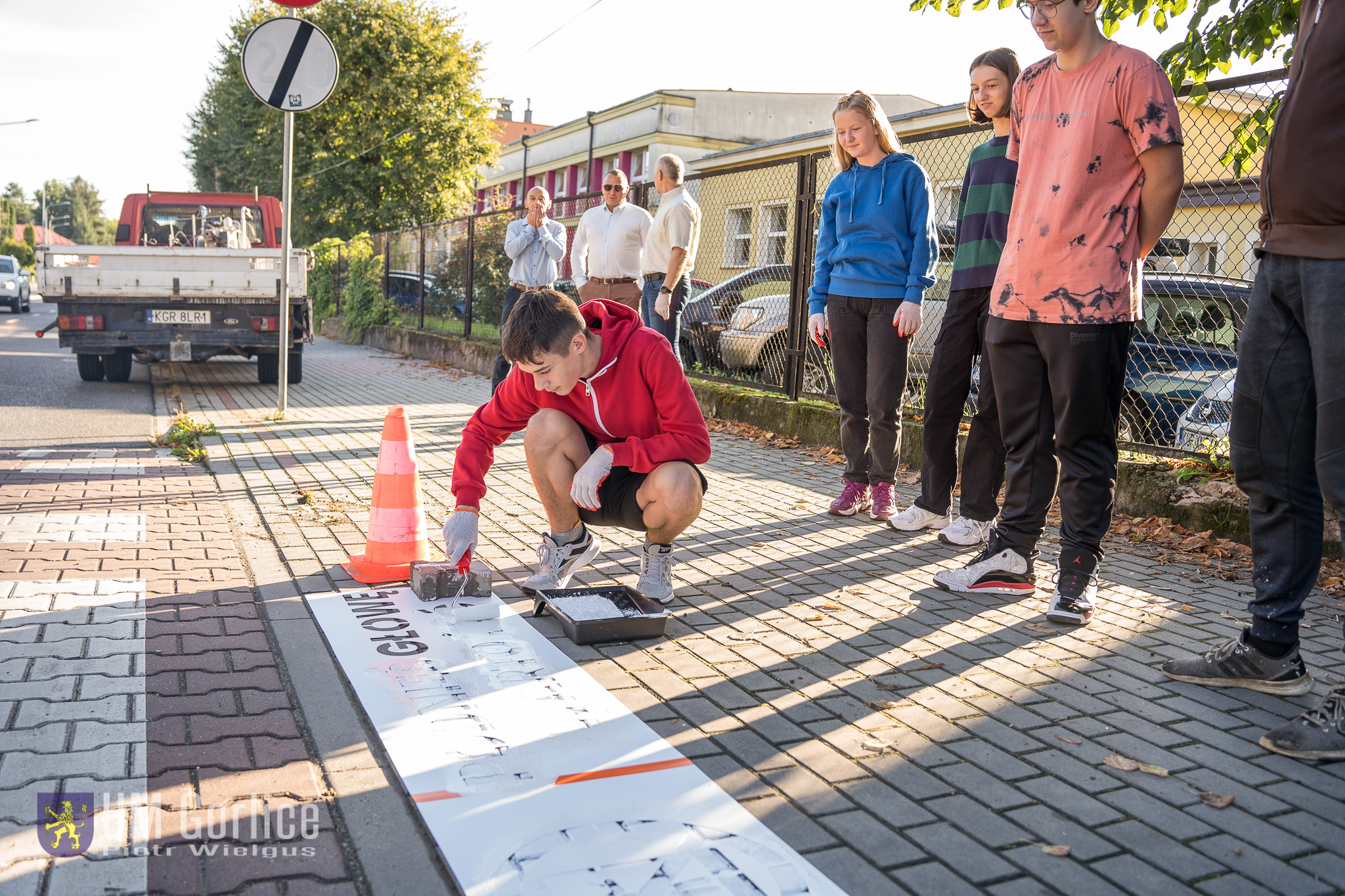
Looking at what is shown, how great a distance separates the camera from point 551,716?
2.90 m

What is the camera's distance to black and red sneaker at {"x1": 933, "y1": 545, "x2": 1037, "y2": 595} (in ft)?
14.1

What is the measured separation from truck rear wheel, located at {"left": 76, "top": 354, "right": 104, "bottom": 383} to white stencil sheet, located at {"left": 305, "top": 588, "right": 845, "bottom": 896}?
9.65m

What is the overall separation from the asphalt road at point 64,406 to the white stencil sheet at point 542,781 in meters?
5.22

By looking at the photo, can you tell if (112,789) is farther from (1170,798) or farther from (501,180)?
(501,180)

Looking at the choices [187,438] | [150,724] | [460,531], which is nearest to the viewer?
[150,724]

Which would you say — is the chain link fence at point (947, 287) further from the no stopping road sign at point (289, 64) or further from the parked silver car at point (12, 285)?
the parked silver car at point (12, 285)

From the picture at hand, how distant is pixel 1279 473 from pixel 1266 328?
1.44 ft

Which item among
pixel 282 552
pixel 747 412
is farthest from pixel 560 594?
pixel 747 412

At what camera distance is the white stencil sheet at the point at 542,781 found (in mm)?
2105

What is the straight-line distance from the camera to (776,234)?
11625 millimetres

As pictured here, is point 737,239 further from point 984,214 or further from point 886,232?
point 984,214

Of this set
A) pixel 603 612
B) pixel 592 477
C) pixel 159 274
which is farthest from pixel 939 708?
pixel 159 274

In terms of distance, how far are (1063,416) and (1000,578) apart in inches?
32.7

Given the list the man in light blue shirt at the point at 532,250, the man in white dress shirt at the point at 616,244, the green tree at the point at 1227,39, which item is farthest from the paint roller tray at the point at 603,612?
the man in light blue shirt at the point at 532,250
